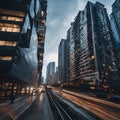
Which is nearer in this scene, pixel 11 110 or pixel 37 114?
pixel 37 114

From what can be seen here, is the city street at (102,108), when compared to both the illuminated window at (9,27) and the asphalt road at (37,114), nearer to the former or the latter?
the asphalt road at (37,114)

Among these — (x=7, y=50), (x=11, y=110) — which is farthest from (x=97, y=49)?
(x=11, y=110)

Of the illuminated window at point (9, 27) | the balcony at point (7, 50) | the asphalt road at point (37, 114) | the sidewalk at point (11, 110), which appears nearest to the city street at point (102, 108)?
the asphalt road at point (37, 114)

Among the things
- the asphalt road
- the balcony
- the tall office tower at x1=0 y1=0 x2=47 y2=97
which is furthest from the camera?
the balcony

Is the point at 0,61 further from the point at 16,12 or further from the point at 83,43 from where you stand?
the point at 83,43

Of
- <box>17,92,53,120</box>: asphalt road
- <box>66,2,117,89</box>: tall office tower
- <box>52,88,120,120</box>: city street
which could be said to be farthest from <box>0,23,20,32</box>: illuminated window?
<box>66,2,117,89</box>: tall office tower

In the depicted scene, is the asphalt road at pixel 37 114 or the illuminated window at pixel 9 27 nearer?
the asphalt road at pixel 37 114

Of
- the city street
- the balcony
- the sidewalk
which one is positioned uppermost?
the balcony

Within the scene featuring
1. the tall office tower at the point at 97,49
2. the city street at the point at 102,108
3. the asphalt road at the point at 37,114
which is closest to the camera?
the asphalt road at the point at 37,114

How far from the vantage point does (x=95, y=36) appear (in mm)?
114312

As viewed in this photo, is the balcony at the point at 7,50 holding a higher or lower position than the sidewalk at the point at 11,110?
higher

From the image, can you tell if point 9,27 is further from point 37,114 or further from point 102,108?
point 102,108

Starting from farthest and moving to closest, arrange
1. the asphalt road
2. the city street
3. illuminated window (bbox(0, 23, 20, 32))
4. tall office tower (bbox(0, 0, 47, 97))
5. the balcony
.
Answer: illuminated window (bbox(0, 23, 20, 32)) → the balcony → tall office tower (bbox(0, 0, 47, 97)) → the city street → the asphalt road

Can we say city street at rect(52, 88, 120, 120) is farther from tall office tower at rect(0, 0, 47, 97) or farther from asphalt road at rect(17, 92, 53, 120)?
tall office tower at rect(0, 0, 47, 97)
